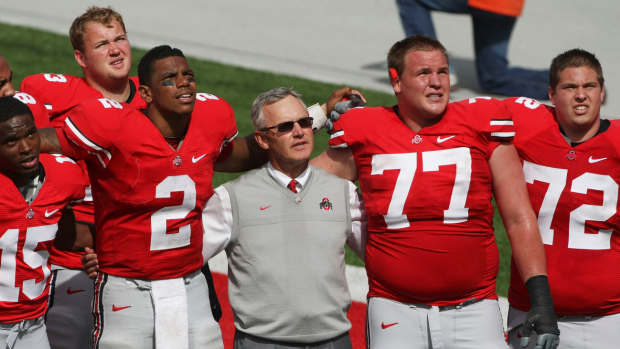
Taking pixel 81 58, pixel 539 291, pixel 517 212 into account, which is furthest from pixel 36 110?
pixel 539 291

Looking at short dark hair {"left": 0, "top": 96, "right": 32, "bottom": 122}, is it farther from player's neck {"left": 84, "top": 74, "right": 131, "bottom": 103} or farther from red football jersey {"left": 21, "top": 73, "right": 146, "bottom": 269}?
player's neck {"left": 84, "top": 74, "right": 131, "bottom": 103}

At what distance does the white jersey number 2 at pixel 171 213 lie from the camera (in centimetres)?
429

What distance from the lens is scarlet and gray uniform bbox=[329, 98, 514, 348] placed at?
4.34m

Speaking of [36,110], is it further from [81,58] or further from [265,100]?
[265,100]

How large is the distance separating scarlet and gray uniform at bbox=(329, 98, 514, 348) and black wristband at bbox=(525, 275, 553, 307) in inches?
7.4

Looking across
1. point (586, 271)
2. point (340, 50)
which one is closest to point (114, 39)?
point (586, 271)

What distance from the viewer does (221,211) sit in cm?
445

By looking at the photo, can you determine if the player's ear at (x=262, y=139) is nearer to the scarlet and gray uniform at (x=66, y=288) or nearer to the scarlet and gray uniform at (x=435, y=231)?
the scarlet and gray uniform at (x=435, y=231)

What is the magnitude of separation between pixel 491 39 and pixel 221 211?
7099 mm

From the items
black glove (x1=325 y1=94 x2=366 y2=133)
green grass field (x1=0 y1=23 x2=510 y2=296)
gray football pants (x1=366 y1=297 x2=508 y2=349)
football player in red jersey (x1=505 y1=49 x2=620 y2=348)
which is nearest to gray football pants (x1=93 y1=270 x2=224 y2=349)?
gray football pants (x1=366 y1=297 x2=508 y2=349)

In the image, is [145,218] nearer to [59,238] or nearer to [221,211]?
[221,211]

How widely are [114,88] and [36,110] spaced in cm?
52

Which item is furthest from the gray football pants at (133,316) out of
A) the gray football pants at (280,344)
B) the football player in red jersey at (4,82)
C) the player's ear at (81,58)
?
the player's ear at (81,58)

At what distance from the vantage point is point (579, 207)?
455 centimetres
